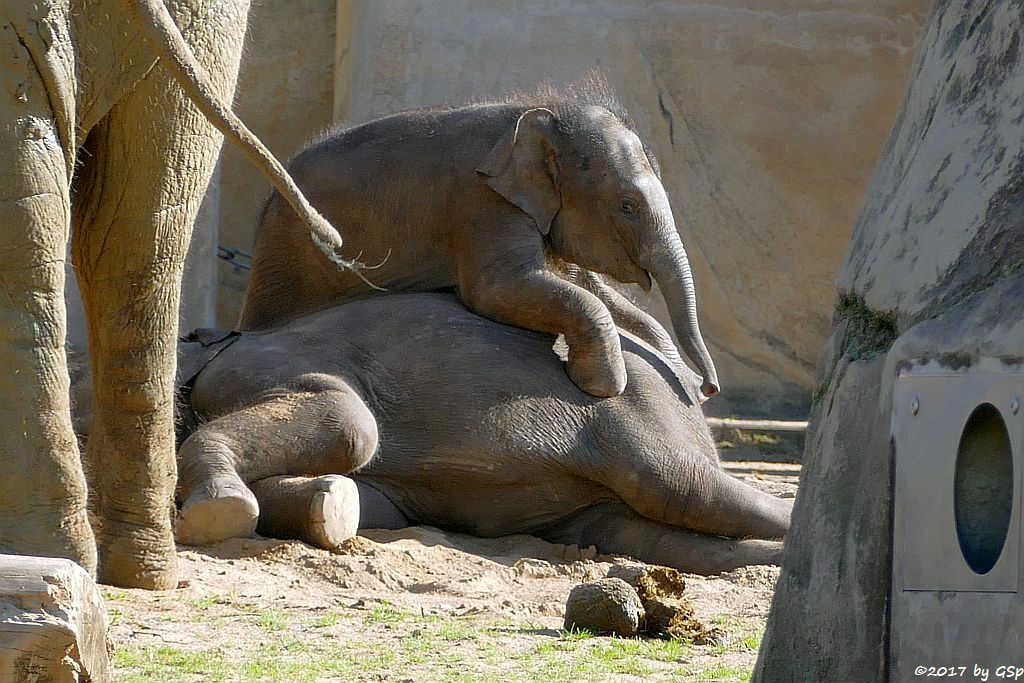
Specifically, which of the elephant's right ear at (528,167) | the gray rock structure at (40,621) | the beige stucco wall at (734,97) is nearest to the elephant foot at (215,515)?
the elephant's right ear at (528,167)

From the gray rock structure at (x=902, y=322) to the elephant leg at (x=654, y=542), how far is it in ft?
9.73

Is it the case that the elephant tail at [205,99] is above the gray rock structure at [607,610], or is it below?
above

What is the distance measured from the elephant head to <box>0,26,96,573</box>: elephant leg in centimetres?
257

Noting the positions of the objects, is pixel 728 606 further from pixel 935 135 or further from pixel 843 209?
pixel 843 209

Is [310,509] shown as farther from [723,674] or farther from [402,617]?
[723,674]

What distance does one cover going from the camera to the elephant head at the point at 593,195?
5508 mm

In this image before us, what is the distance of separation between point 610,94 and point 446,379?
1547 mm

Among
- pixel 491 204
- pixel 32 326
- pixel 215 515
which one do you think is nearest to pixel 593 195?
pixel 491 204

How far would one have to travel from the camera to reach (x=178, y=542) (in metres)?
4.46

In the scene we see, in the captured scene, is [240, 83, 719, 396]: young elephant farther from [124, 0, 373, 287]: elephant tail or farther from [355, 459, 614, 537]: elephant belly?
[124, 0, 373, 287]: elephant tail

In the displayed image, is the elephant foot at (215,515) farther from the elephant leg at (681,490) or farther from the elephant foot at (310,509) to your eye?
the elephant leg at (681,490)

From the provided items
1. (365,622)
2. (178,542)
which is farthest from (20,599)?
(178,542)

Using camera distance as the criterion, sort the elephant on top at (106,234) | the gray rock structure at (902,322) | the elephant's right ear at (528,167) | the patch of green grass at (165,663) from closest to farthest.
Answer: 1. the gray rock structure at (902,322)
2. the patch of green grass at (165,663)
3. the elephant on top at (106,234)
4. the elephant's right ear at (528,167)

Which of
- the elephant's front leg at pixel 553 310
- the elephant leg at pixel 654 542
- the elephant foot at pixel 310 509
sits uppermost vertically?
the elephant's front leg at pixel 553 310
